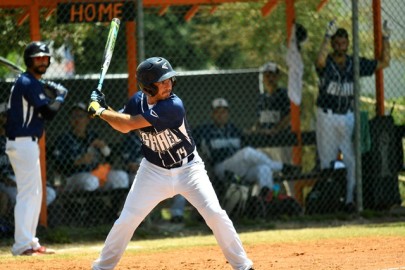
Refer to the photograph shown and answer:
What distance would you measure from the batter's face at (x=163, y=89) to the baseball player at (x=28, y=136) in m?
2.64

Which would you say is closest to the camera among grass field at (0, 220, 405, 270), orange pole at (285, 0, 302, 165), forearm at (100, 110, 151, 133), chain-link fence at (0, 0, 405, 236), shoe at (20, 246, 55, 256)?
forearm at (100, 110, 151, 133)

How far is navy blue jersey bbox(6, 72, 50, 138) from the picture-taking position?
9070mm

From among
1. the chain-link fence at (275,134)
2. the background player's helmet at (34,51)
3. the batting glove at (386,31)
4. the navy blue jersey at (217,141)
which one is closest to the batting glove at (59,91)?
the background player's helmet at (34,51)

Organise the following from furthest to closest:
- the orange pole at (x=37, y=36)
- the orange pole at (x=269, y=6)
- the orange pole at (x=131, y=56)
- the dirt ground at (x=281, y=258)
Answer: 1. the orange pole at (x=269, y=6)
2. the orange pole at (x=131, y=56)
3. the orange pole at (x=37, y=36)
4. the dirt ground at (x=281, y=258)

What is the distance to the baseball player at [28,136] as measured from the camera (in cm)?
902

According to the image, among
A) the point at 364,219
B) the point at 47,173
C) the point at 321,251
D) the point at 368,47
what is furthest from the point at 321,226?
the point at 368,47

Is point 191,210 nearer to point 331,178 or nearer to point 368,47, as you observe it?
point 331,178

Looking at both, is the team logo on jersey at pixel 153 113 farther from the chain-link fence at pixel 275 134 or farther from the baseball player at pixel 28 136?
the chain-link fence at pixel 275 134

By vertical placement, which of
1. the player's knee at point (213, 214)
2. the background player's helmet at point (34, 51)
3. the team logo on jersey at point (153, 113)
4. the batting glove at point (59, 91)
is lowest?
the player's knee at point (213, 214)

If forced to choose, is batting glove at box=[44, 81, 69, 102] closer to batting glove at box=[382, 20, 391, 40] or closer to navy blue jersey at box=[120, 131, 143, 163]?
navy blue jersey at box=[120, 131, 143, 163]

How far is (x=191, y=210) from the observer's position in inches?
463

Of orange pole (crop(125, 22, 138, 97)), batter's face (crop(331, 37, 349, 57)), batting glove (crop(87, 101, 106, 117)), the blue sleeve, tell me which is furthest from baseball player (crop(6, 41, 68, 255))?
batter's face (crop(331, 37, 349, 57))

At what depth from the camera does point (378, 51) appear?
39.0 feet

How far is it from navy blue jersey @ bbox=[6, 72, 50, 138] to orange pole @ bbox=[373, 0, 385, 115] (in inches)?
182
